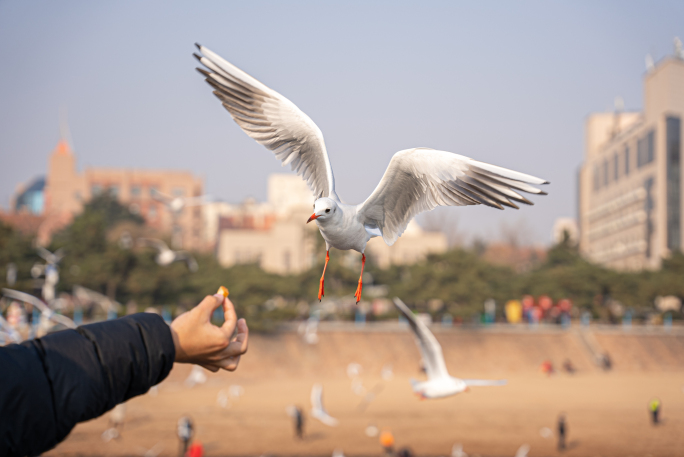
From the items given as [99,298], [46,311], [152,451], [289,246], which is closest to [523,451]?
[152,451]

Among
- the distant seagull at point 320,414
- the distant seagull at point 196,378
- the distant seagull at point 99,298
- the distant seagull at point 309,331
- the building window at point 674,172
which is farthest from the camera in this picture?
the building window at point 674,172

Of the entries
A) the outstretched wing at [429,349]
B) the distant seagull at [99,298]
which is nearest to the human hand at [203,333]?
the outstretched wing at [429,349]

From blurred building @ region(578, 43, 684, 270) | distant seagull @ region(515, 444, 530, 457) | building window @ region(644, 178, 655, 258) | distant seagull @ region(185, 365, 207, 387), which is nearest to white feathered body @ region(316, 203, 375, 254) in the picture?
distant seagull @ region(515, 444, 530, 457)

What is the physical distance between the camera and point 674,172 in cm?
6819

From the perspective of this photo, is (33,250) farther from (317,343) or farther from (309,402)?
(309,402)

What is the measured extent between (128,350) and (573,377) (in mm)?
43897

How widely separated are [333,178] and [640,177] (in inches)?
3023

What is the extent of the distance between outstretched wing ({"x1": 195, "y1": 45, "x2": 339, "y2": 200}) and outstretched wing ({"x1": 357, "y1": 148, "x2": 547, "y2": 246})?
0.33 metres

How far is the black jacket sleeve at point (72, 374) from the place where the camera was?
4.85ft

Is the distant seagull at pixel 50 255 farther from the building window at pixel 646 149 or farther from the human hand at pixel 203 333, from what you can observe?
the building window at pixel 646 149

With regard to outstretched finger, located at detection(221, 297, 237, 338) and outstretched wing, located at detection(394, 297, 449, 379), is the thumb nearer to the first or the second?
outstretched finger, located at detection(221, 297, 237, 338)

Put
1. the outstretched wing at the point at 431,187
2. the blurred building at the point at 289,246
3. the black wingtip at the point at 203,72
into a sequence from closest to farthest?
the outstretched wing at the point at 431,187
the black wingtip at the point at 203,72
the blurred building at the point at 289,246

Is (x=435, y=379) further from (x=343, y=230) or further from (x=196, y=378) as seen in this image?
(x=196, y=378)

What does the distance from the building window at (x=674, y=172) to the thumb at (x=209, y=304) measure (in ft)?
242
